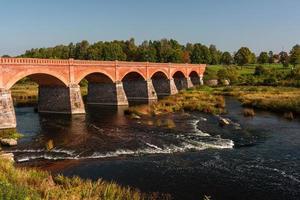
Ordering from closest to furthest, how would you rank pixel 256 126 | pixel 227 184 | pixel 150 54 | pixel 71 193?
pixel 71 193
pixel 227 184
pixel 256 126
pixel 150 54

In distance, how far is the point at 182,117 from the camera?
49.4 m

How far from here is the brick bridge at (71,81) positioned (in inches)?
1644

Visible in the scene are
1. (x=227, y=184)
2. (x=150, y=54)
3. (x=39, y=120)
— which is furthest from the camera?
(x=150, y=54)

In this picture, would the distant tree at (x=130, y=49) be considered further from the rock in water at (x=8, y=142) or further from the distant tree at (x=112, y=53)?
the rock in water at (x=8, y=142)

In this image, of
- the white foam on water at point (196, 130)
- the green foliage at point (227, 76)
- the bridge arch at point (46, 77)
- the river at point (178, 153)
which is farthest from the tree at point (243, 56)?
the white foam on water at point (196, 130)

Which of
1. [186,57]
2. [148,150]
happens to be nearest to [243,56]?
[186,57]

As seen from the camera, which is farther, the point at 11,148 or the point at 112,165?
the point at 11,148

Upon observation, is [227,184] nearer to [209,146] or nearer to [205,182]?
[205,182]

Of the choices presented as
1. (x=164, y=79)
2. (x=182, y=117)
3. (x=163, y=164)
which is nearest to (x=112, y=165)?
(x=163, y=164)

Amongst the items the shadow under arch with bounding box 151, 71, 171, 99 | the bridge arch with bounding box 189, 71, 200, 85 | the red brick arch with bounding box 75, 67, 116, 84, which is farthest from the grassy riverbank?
the bridge arch with bounding box 189, 71, 200, 85

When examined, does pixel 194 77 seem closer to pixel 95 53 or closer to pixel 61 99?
pixel 95 53

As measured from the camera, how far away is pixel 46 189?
15328 millimetres

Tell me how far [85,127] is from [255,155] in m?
21.1

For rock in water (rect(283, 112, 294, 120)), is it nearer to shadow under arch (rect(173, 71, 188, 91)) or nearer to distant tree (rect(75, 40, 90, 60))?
shadow under arch (rect(173, 71, 188, 91))
